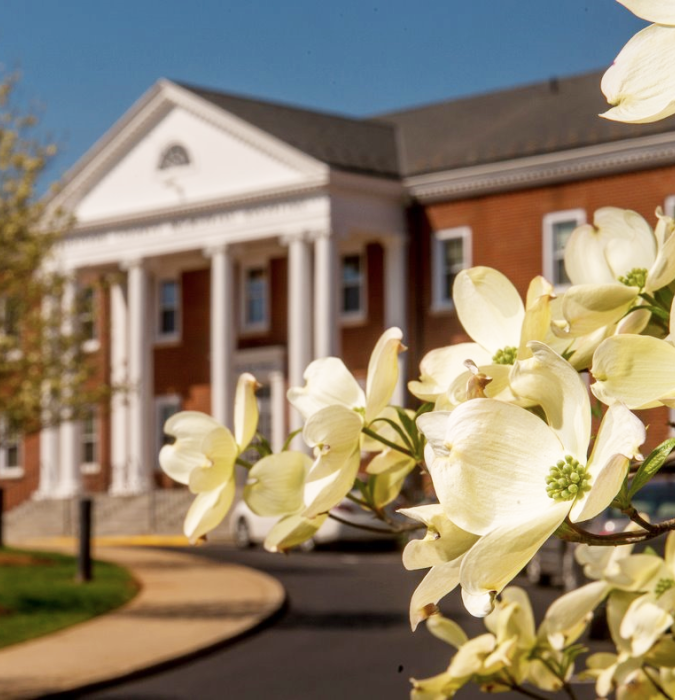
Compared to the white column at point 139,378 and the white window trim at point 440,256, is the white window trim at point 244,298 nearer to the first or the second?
the white column at point 139,378

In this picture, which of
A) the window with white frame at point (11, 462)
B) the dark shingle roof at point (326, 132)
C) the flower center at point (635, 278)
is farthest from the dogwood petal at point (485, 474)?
the window with white frame at point (11, 462)

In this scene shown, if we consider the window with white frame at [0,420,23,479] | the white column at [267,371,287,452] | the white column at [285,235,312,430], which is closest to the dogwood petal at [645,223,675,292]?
the white column at [285,235,312,430]

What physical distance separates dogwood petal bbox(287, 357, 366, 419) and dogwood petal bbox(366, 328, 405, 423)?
108 millimetres

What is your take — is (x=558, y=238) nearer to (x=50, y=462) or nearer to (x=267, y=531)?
(x=267, y=531)

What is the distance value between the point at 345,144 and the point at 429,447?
3549 cm

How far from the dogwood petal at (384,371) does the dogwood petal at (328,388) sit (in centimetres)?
11

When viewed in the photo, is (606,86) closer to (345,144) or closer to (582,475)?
(582,475)

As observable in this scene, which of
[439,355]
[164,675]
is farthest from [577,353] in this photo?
[164,675]

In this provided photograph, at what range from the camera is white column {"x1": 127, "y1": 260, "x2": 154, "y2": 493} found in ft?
126

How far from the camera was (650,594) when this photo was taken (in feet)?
6.18

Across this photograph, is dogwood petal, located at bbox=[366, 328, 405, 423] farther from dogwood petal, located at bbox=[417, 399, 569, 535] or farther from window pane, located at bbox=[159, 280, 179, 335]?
window pane, located at bbox=[159, 280, 179, 335]

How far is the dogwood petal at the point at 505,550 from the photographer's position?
112 cm

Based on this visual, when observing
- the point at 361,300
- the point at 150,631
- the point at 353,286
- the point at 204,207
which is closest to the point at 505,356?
the point at 150,631

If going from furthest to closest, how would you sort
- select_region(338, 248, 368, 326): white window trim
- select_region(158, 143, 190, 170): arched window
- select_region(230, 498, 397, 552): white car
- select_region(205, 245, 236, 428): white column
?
select_region(158, 143, 190, 170): arched window, select_region(205, 245, 236, 428): white column, select_region(338, 248, 368, 326): white window trim, select_region(230, 498, 397, 552): white car
